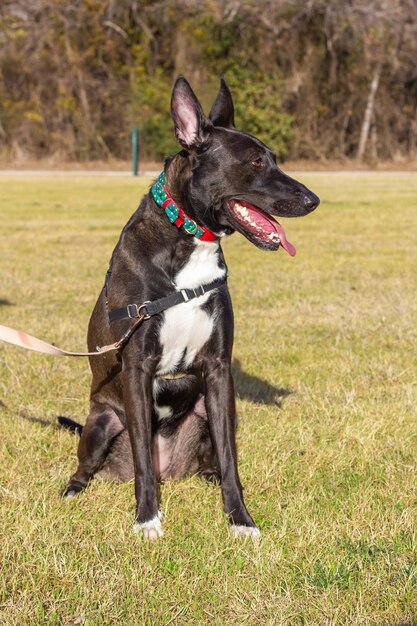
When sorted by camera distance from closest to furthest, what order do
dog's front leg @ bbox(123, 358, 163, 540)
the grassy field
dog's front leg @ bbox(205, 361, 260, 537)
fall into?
the grassy field < dog's front leg @ bbox(123, 358, 163, 540) < dog's front leg @ bbox(205, 361, 260, 537)

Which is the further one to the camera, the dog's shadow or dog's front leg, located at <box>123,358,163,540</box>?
the dog's shadow

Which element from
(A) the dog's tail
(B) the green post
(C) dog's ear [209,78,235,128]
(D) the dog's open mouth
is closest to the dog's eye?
(D) the dog's open mouth

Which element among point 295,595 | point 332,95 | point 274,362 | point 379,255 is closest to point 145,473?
point 295,595

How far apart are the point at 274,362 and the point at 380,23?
94.6ft

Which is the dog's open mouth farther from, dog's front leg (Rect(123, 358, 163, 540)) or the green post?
the green post

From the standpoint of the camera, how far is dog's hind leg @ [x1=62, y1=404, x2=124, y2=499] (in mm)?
3400

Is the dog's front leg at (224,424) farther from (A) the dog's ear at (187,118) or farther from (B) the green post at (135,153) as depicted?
(B) the green post at (135,153)

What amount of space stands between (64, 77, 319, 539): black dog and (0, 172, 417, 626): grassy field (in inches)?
7.4

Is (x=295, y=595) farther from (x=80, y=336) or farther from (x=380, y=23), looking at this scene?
(x=380, y=23)

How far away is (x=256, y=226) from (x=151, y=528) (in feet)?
3.96

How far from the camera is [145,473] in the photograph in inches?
122

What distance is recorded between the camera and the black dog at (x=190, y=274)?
311 cm

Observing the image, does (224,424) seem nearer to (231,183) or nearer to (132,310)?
(132,310)

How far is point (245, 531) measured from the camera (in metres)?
3.00
